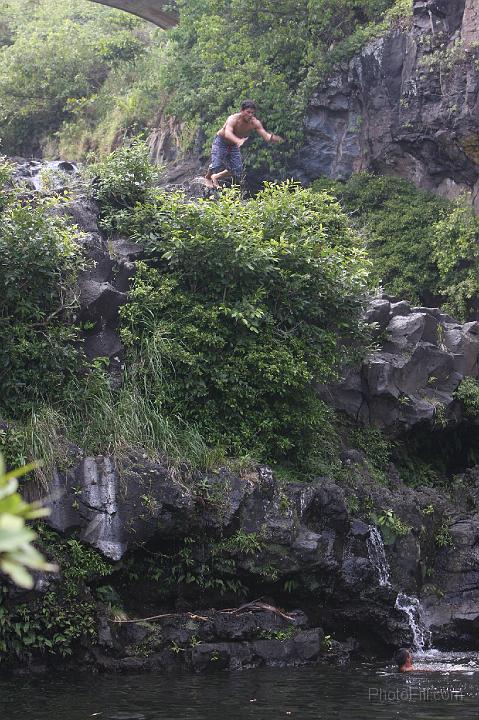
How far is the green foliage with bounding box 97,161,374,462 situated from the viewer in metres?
11.6

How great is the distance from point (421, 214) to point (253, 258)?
8331 millimetres

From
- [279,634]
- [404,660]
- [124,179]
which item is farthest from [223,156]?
[404,660]

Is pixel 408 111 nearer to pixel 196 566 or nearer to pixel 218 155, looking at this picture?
pixel 218 155

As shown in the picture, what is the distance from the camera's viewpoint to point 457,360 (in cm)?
1533

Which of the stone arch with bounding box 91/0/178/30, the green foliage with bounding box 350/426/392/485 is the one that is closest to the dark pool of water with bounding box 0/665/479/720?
the green foliage with bounding box 350/426/392/485

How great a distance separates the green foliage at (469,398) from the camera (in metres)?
14.9

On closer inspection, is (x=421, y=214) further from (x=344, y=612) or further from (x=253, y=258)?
(x=344, y=612)

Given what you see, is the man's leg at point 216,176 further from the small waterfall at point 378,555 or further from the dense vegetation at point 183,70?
the small waterfall at point 378,555

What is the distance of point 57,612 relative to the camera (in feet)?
→ 30.4

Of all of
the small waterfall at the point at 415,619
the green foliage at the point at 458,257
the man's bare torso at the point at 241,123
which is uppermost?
the man's bare torso at the point at 241,123

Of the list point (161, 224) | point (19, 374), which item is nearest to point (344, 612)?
point (19, 374)

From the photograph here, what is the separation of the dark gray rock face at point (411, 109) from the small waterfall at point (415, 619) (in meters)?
9.47

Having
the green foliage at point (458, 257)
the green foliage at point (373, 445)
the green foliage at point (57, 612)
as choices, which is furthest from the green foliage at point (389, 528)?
the green foliage at point (458, 257)

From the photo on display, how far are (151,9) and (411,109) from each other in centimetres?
919
